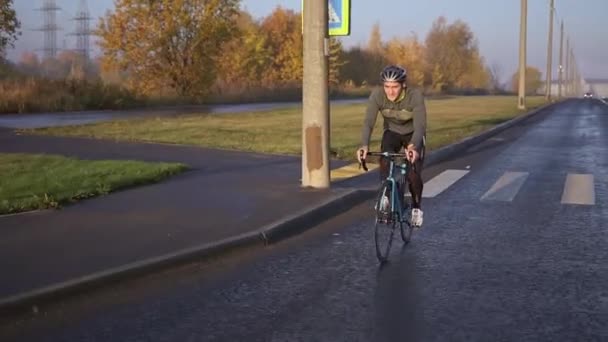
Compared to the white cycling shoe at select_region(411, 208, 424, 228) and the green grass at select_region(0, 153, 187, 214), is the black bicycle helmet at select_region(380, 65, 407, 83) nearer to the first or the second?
the white cycling shoe at select_region(411, 208, 424, 228)

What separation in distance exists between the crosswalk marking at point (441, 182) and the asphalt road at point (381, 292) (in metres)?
1.53

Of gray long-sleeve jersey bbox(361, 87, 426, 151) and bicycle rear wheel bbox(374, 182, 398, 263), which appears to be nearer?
bicycle rear wheel bbox(374, 182, 398, 263)

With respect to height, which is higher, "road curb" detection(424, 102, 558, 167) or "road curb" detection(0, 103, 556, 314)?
"road curb" detection(424, 102, 558, 167)

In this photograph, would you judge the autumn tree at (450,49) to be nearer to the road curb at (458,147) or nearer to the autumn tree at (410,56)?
the autumn tree at (410,56)

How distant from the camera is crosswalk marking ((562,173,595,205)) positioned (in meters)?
9.43

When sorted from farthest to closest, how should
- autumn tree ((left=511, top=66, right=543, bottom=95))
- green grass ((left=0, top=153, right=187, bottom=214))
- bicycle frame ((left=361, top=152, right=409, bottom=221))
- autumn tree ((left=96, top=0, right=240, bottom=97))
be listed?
1. autumn tree ((left=511, top=66, right=543, bottom=95))
2. autumn tree ((left=96, top=0, right=240, bottom=97))
3. green grass ((left=0, top=153, right=187, bottom=214))
4. bicycle frame ((left=361, top=152, right=409, bottom=221))

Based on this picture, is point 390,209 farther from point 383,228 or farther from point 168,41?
point 168,41

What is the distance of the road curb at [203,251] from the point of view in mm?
4738

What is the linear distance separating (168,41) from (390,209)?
36.4 metres

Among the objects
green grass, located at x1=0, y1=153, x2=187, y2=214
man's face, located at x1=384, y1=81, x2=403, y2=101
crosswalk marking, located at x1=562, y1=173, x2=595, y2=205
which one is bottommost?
crosswalk marking, located at x1=562, y1=173, x2=595, y2=205

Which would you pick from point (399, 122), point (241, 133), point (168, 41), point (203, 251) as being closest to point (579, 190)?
point (399, 122)

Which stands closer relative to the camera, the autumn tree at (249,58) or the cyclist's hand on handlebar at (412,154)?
the cyclist's hand on handlebar at (412,154)

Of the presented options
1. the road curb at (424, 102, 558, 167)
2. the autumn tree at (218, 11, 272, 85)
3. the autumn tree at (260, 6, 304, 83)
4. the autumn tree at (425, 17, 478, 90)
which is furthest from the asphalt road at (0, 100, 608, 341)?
the autumn tree at (425, 17, 478, 90)

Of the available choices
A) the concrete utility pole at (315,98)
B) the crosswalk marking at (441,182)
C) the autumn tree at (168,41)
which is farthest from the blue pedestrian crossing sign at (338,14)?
the autumn tree at (168,41)
